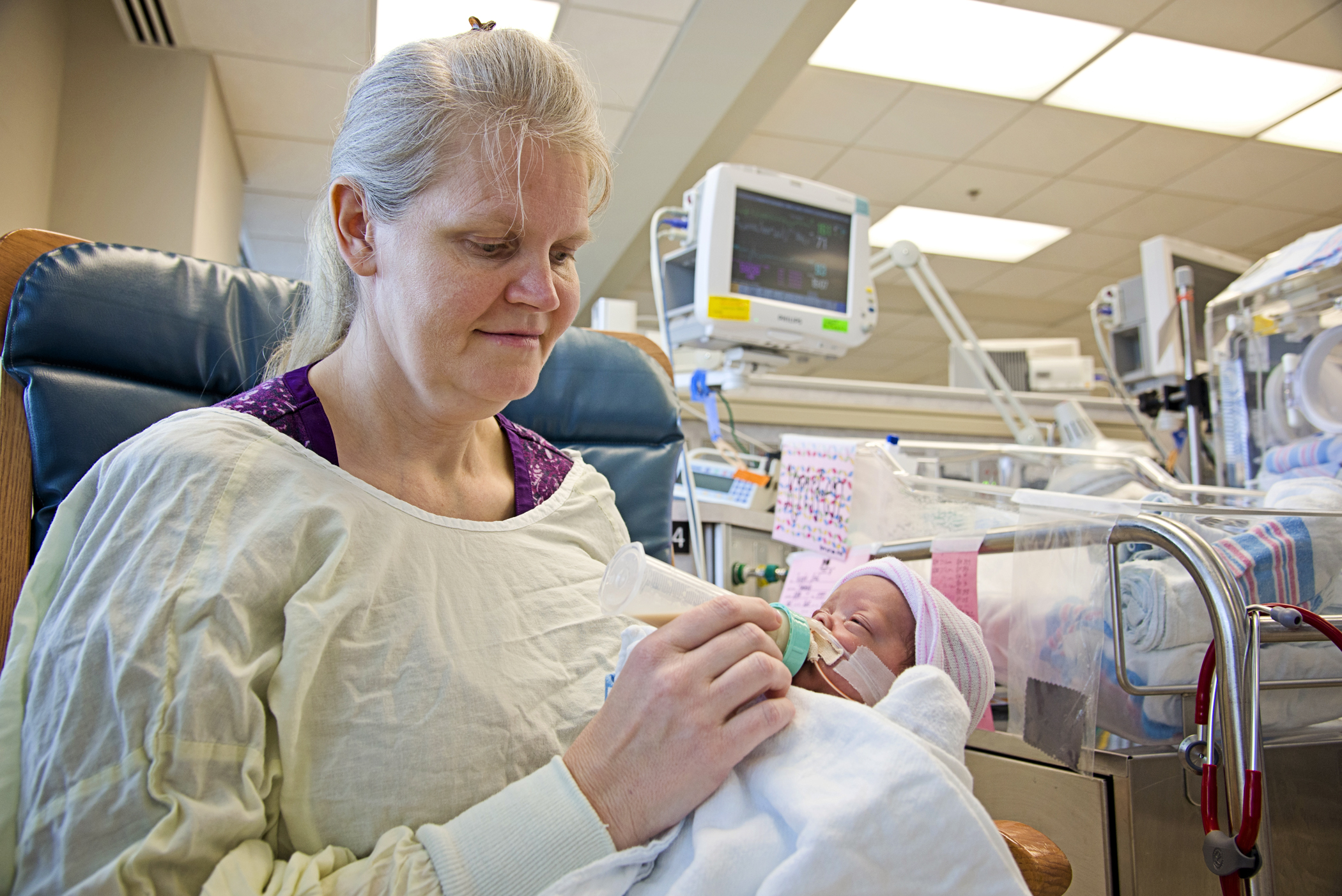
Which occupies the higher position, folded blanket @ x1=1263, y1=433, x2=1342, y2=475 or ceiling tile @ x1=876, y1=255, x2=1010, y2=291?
ceiling tile @ x1=876, y1=255, x2=1010, y2=291

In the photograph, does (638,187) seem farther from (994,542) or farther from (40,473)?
(40,473)

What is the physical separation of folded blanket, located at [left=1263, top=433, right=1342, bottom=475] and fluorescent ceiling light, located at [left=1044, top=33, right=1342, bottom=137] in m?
2.80

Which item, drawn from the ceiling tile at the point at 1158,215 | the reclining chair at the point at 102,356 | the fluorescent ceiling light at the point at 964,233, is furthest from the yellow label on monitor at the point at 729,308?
the ceiling tile at the point at 1158,215

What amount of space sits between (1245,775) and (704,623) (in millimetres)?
681

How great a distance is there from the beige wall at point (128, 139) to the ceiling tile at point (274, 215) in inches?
52.7

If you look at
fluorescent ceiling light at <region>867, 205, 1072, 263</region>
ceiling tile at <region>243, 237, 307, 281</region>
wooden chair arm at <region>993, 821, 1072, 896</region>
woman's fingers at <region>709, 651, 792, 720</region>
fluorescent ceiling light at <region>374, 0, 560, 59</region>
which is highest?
fluorescent ceiling light at <region>374, 0, 560, 59</region>

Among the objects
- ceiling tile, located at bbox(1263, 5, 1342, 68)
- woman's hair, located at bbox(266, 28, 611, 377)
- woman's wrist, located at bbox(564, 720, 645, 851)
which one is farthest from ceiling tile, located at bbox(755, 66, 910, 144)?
woman's wrist, located at bbox(564, 720, 645, 851)

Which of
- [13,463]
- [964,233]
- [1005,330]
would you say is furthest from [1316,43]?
[13,463]

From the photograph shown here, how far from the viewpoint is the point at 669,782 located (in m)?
0.71

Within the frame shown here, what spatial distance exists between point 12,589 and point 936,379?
10507 mm

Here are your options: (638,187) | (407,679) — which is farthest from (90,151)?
(407,679)

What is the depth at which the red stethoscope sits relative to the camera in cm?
89

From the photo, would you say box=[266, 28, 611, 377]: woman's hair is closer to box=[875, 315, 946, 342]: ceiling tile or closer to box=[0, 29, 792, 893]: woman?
box=[0, 29, 792, 893]: woman

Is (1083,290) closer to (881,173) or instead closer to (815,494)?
(881,173)
